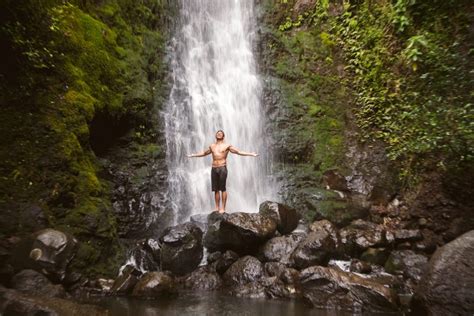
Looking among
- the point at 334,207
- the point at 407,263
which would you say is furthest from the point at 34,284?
the point at 334,207

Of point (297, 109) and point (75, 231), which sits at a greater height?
point (297, 109)

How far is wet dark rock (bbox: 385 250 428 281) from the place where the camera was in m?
6.54

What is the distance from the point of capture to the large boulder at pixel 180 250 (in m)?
6.73

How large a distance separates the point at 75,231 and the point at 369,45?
9.80 m

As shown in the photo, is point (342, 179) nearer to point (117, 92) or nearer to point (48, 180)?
point (117, 92)

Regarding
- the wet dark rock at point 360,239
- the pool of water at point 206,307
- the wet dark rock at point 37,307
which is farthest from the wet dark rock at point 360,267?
the wet dark rock at point 37,307

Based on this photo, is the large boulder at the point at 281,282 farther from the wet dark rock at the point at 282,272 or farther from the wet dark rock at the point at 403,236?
the wet dark rock at the point at 403,236

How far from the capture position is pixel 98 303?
5.16 metres

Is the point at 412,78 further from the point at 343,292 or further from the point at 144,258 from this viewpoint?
the point at 144,258

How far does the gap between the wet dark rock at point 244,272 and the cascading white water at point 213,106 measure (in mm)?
2795

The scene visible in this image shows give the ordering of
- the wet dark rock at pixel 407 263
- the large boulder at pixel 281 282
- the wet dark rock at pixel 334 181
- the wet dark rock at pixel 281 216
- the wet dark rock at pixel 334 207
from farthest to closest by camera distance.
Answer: the wet dark rock at pixel 334 181, the wet dark rock at pixel 334 207, the wet dark rock at pixel 281 216, the wet dark rock at pixel 407 263, the large boulder at pixel 281 282

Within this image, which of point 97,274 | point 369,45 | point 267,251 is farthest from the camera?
point 369,45

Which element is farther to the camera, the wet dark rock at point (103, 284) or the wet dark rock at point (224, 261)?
the wet dark rock at point (224, 261)

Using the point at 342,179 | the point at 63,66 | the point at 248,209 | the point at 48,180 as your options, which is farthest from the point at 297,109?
the point at 48,180
